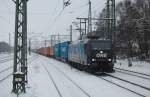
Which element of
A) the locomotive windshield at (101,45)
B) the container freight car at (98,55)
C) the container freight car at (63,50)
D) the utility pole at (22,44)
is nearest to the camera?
the utility pole at (22,44)

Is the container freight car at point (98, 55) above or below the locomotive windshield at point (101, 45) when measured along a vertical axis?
below

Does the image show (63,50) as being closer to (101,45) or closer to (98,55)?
(101,45)

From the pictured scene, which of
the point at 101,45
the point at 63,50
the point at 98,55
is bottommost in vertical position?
the point at 98,55

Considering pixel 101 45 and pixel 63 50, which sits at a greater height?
pixel 101 45

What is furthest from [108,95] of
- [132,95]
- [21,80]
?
[21,80]

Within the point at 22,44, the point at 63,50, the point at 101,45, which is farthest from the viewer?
the point at 63,50

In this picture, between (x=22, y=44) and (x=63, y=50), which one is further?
(x=63, y=50)

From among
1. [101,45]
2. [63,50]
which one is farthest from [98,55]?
[63,50]

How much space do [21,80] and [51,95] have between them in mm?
1689

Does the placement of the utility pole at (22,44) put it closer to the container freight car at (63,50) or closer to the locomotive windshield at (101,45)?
the locomotive windshield at (101,45)

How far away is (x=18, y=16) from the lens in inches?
722

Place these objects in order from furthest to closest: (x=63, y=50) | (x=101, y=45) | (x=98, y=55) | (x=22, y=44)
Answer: (x=63, y=50) → (x=101, y=45) → (x=98, y=55) → (x=22, y=44)

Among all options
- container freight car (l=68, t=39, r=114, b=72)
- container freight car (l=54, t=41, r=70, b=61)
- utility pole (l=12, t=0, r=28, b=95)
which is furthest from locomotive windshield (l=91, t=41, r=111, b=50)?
container freight car (l=54, t=41, r=70, b=61)

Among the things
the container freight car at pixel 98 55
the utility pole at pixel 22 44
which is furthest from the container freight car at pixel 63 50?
the utility pole at pixel 22 44
